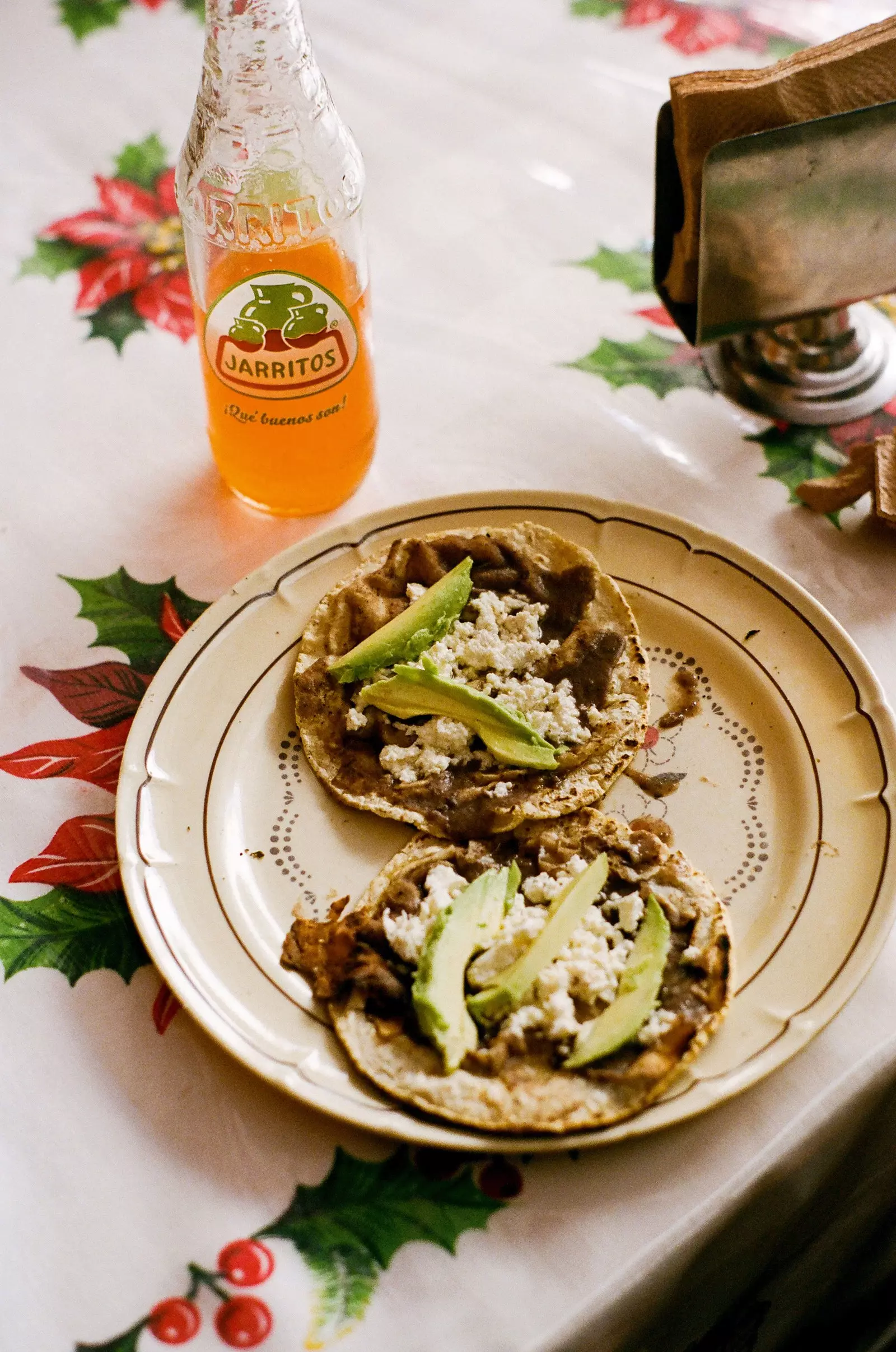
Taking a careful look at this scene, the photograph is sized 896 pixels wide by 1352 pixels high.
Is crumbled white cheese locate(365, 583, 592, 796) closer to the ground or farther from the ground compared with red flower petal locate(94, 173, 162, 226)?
closer to the ground

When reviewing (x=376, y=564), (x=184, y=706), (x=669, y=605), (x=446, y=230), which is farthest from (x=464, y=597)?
(x=446, y=230)

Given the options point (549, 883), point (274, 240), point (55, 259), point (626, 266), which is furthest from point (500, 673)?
point (55, 259)

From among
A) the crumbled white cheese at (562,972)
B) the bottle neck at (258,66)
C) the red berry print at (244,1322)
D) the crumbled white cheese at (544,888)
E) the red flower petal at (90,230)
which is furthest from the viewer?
the red flower petal at (90,230)

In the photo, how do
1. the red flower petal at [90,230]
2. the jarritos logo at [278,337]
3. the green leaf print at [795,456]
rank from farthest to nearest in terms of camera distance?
the red flower petal at [90,230] < the green leaf print at [795,456] < the jarritos logo at [278,337]

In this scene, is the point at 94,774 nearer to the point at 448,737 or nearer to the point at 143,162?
the point at 448,737

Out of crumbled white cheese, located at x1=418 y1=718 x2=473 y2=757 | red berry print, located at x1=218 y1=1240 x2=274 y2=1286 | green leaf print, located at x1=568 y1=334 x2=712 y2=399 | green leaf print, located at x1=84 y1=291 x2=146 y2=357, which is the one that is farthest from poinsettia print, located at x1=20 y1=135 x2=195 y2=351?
red berry print, located at x1=218 y1=1240 x2=274 y2=1286

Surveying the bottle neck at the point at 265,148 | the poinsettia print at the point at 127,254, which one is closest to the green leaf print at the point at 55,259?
the poinsettia print at the point at 127,254

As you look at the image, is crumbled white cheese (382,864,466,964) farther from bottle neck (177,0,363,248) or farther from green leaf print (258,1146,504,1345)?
bottle neck (177,0,363,248)

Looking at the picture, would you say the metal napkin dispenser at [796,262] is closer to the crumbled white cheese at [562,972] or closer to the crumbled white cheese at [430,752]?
the crumbled white cheese at [430,752]

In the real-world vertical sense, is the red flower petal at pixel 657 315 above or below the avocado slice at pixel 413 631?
above
